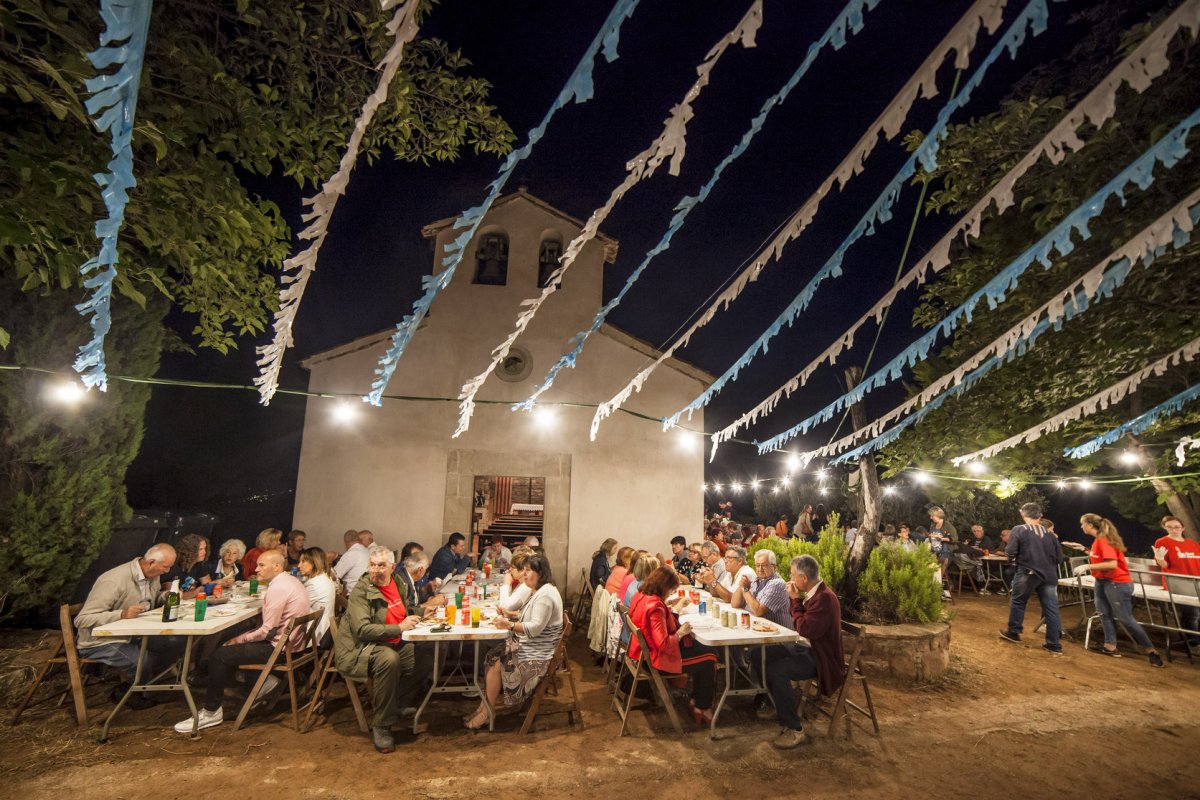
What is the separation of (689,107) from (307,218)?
1.87 metres

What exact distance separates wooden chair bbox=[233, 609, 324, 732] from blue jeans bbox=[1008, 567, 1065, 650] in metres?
8.82

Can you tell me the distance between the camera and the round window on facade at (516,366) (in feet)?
31.5

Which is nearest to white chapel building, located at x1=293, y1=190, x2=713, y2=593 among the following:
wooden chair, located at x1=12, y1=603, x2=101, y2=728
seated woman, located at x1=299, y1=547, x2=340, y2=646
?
seated woman, located at x1=299, y1=547, x2=340, y2=646

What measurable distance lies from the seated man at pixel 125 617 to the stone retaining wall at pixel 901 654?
273 inches

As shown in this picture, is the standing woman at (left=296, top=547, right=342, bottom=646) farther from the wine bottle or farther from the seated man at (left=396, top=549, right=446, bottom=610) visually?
the wine bottle

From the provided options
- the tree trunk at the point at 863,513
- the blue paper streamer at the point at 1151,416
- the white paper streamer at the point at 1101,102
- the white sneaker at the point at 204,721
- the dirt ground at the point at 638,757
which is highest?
the white paper streamer at the point at 1101,102

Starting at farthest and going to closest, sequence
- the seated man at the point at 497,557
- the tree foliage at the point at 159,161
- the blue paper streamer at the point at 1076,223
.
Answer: the seated man at the point at 497,557
the tree foliage at the point at 159,161
the blue paper streamer at the point at 1076,223

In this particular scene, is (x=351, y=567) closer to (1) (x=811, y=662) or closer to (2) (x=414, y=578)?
(2) (x=414, y=578)

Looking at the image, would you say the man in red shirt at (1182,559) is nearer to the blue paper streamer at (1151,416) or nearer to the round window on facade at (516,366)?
the blue paper streamer at (1151,416)

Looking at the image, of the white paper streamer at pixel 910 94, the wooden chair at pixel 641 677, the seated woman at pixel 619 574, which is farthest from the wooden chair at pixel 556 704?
the white paper streamer at pixel 910 94

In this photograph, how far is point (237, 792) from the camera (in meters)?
3.56

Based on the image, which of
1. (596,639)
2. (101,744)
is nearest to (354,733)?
(101,744)

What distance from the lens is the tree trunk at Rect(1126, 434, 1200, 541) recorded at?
873 centimetres

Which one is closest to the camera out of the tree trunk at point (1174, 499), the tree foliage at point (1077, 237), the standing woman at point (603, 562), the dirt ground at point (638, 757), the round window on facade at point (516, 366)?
the dirt ground at point (638, 757)
